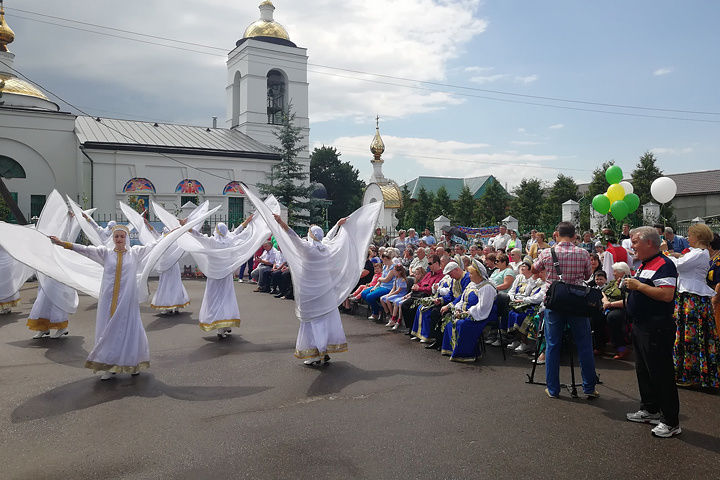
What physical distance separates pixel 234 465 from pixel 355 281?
4121mm

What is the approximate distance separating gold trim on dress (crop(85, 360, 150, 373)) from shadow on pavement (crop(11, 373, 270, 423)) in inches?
5.8

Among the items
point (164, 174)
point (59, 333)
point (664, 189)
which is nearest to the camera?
point (59, 333)

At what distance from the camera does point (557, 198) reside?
125 ft

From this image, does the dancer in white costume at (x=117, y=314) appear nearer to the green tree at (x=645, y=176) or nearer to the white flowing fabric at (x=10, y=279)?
the white flowing fabric at (x=10, y=279)

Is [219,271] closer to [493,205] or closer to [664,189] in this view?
[664,189]

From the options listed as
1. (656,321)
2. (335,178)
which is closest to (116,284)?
(656,321)

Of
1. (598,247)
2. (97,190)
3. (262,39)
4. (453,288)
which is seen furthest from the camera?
(262,39)

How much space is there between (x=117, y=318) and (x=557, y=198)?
3589cm

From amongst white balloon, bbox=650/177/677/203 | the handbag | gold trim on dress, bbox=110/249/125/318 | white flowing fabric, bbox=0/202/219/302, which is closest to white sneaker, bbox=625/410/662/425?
the handbag

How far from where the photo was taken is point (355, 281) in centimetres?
836

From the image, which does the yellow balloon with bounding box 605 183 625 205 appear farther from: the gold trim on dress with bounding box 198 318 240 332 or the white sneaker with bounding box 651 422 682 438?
the gold trim on dress with bounding box 198 318 240 332

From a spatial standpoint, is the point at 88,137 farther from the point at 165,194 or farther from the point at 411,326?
the point at 411,326

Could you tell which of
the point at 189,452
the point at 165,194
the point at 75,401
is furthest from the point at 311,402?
the point at 165,194

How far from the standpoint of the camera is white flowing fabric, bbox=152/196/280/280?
395 inches
